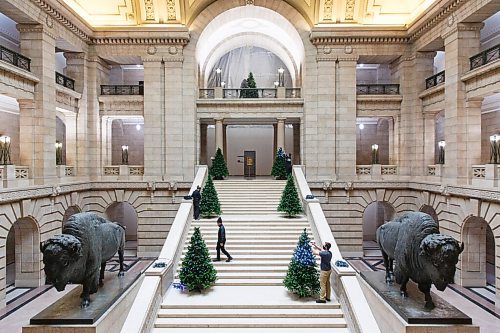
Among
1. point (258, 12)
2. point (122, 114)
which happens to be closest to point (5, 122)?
point (122, 114)

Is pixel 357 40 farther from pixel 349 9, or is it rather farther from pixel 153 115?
pixel 153 115

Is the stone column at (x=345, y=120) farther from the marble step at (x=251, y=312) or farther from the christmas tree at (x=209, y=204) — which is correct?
the marble step at (x=251, y=312)

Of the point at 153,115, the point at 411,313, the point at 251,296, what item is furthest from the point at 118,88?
the point at 411,313

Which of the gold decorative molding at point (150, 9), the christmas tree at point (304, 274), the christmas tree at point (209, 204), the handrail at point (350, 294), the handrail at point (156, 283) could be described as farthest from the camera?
the gold decorative molding at point (150, 9)

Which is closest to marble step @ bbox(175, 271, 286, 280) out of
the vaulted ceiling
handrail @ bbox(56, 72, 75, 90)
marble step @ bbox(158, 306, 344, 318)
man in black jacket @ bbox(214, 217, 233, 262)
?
man in black jacket @ bbox(214, 217, 233, 262)

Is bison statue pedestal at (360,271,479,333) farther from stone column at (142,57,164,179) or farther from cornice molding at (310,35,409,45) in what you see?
cornice molding at (310,35,409,45)


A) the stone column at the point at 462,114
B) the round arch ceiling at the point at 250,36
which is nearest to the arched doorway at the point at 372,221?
the stone column at the point at 462,114

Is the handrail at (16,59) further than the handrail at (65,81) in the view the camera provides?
No

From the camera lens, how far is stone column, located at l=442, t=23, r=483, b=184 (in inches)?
793

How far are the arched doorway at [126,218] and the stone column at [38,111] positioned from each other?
8359mm

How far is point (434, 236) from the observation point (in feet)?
36.5

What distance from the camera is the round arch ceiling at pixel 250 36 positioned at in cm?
2844

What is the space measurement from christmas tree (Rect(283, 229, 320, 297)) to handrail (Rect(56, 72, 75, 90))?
17.4 m

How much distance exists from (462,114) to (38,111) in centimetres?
2055
